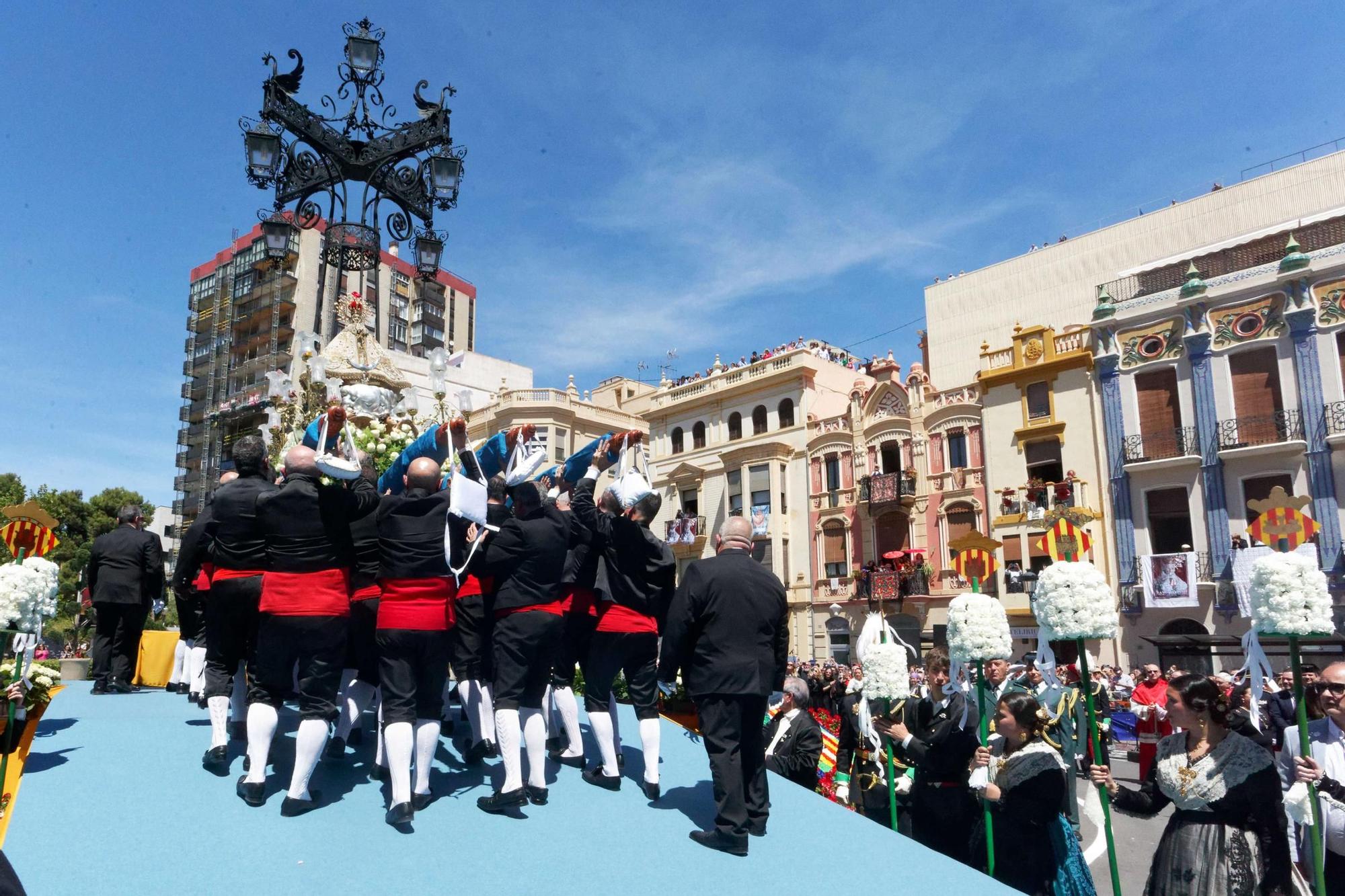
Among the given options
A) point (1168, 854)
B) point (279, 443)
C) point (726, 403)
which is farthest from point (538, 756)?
point (726, 403)

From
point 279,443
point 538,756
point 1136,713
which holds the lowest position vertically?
point 1136,713

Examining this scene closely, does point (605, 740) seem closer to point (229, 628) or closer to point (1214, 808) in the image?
point (229, 628)

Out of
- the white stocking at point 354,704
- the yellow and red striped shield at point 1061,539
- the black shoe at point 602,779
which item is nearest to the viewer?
the black shoe at point 602,779

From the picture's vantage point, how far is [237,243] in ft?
Result: 202

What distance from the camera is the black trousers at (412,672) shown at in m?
5.51

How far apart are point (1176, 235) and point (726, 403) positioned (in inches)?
726

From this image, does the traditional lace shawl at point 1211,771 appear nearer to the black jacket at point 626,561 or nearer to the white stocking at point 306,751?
the black jacket at point 626,561

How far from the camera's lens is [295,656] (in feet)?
18.2

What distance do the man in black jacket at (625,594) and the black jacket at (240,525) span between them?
2184 mm

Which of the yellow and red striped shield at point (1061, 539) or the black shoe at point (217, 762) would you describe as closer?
the black shoe at point (217, 762)

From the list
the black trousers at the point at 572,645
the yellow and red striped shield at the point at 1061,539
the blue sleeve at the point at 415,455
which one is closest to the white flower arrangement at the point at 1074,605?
the black trousers at the point at 572,645

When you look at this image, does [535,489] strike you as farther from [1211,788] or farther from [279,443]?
[279,443]

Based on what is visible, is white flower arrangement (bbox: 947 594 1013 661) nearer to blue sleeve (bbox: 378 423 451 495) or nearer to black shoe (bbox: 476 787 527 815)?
black shoe (bbox: 476 787 527 815)

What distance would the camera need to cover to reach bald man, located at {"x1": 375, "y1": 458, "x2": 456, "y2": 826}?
18.2 ft
